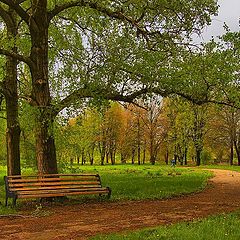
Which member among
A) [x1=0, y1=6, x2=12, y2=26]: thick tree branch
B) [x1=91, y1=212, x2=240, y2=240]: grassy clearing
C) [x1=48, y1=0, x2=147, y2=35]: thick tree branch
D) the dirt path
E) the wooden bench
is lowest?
the dirt path

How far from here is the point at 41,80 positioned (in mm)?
13281

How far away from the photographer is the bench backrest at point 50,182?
12.2 m

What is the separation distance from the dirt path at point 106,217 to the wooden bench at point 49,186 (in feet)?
1.65

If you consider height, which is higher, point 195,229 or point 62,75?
point 62,75

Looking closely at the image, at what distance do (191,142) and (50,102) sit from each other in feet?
132

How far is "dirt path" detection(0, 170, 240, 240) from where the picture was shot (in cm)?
838

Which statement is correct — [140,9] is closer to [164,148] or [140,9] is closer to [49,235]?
[49,235]

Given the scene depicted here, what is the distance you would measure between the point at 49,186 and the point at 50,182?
0.73 ft

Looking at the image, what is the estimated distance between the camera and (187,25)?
43.5 feet

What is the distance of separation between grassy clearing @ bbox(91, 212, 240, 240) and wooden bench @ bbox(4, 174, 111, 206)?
4583 mm

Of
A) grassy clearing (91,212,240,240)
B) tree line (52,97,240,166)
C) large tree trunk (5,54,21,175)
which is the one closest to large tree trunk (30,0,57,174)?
large tree trunk (5,54,21,175)

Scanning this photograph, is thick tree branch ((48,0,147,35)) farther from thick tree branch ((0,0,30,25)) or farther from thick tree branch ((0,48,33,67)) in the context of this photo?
thick tree branch ((0,48,33,67))

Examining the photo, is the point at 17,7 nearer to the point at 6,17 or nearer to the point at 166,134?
the point at 6,17

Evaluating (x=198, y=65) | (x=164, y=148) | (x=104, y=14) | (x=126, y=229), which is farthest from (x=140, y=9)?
(x=164, y=148)
